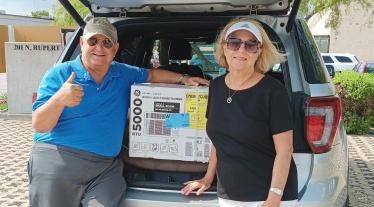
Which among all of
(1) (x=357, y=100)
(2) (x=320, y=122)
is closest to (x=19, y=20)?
(1) (x=357, y=100)

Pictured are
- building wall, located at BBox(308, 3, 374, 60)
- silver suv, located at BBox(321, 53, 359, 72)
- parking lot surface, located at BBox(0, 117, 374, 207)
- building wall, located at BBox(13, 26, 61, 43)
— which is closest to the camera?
parking lot surface, located at BBox(0, 117, 374, 207)

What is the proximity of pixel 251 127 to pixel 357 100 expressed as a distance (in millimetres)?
6664

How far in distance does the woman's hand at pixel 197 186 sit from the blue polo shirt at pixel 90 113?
479 mm

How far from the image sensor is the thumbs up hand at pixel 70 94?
2350 millimetres

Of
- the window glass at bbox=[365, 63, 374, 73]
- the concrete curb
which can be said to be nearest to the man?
the concrete curb

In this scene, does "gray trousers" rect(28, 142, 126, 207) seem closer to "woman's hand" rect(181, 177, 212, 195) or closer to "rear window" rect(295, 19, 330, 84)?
"woman's hand" rect(181, 177, 212, 195)

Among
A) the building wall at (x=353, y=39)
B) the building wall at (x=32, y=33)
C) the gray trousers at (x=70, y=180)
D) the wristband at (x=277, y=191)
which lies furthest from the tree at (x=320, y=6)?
the building wall at (x=32, y=33)

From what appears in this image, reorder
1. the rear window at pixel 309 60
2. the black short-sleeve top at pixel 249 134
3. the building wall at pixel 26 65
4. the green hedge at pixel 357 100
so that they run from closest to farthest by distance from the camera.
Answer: the black short-sleeve top at pixel 249 134 → the rear window at pixel 309 60 → the green hedge at pixel 357 100 → the building wall at pixel 26 65

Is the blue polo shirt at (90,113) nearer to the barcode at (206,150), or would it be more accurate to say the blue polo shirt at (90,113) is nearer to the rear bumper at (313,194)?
the rear bumper at (313,194)

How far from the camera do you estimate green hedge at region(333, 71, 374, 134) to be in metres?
8.15

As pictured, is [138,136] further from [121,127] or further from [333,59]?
[333,59]

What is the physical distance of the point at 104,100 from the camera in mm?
2625

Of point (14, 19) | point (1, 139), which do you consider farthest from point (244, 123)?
point (14, 19)

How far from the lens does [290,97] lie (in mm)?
2480
